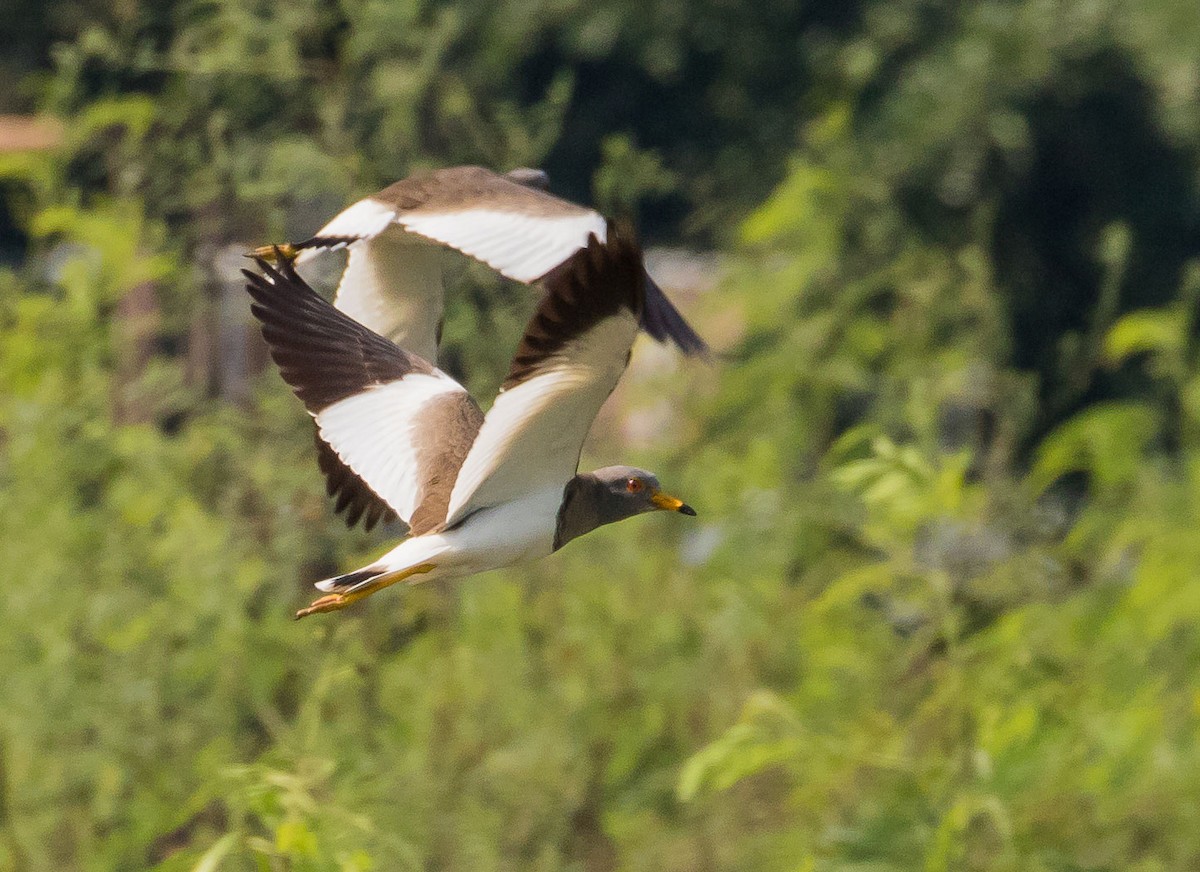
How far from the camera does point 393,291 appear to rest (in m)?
4.45

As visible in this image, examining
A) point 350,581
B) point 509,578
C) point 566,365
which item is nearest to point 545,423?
point 566,365

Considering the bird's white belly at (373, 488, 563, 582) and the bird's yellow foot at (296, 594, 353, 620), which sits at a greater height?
the bird's white belly at (373, 488, 563, 582)

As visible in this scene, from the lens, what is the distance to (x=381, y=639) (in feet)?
15.8

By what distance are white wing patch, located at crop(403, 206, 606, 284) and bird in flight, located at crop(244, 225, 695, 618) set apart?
67 millimetres

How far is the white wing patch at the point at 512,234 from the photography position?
4020 millimetres

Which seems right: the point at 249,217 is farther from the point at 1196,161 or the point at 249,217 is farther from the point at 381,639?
the point at 1196,161

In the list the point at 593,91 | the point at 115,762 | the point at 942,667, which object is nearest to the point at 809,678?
the point at 942,667

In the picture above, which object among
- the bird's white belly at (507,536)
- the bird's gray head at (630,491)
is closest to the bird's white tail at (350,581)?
the bird's white belly at (507,536)

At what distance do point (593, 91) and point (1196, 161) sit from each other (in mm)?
4091

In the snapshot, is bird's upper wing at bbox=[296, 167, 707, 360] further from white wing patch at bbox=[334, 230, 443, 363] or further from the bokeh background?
the bokeh background

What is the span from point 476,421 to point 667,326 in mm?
437

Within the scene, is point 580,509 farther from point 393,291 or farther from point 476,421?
point 393,291

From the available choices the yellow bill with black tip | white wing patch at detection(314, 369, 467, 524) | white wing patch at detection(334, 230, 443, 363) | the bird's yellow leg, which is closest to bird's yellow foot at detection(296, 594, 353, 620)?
the bird's yellow leg

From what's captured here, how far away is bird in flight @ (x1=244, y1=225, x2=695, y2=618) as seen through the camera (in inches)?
124
